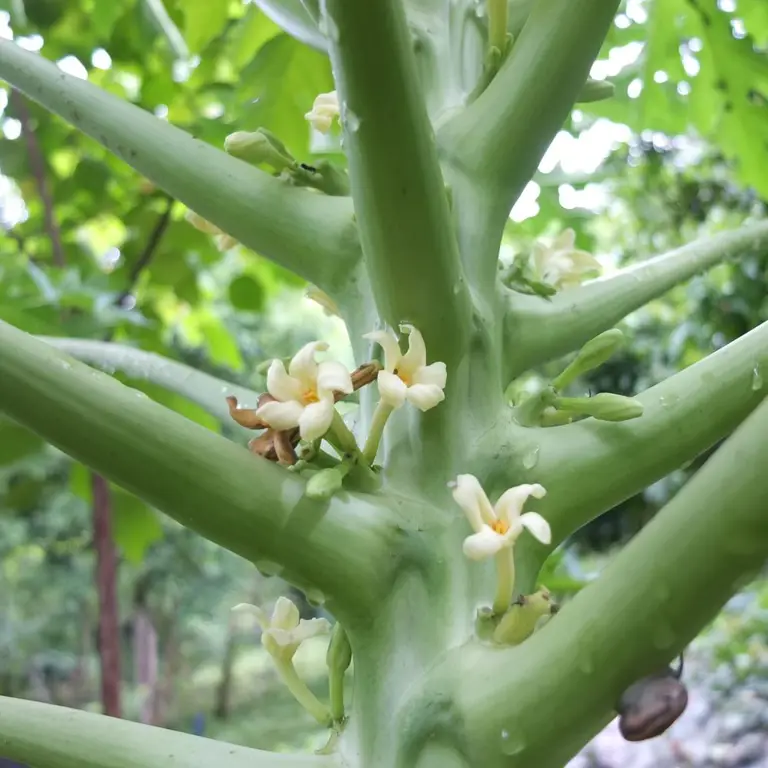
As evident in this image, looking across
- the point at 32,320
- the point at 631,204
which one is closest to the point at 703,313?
the point at 631,204

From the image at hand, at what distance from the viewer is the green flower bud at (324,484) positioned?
40 cm

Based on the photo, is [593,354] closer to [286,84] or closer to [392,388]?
[392,388]

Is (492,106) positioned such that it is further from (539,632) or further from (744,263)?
(744,263)

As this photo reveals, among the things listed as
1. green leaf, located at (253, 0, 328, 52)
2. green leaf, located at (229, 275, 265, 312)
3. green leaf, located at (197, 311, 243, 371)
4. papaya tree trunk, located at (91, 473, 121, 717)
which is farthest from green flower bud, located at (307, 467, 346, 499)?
green leaf, located at (197, 311, 243, 371)

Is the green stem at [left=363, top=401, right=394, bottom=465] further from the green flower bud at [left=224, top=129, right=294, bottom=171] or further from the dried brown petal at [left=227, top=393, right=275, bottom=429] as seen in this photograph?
the green flower bud at [left=224, top=129, right=294, bottom=171]

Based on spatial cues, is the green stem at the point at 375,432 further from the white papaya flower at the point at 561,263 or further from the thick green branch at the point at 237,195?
the white papaya flower at the point at 561,263

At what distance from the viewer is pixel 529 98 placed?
1.69 feet

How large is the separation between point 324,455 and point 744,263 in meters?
3.47

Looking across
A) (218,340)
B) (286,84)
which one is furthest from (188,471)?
(218,340)

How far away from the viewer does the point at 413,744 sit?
39 centimetres

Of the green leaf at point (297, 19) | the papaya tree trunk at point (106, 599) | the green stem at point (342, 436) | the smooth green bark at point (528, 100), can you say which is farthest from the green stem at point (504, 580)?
the papaya tree trunk at point (106, 599)

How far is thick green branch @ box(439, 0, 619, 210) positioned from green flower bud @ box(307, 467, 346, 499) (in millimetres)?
242

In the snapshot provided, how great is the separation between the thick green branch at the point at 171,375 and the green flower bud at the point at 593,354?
25cm

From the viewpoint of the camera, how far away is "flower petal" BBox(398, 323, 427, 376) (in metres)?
0.44
